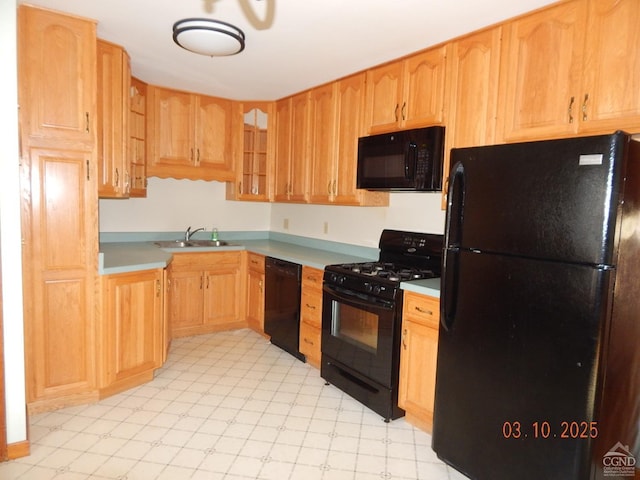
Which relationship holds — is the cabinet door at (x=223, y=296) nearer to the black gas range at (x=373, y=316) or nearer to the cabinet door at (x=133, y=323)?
the cabinet door at (x=133, y=323)

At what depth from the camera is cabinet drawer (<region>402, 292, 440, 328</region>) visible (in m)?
2.34

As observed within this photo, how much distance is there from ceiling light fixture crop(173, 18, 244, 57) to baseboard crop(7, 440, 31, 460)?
2.41 meters

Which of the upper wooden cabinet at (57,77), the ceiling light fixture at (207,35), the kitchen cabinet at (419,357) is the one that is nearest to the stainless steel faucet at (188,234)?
the upper wooden cabinet at (57,77)

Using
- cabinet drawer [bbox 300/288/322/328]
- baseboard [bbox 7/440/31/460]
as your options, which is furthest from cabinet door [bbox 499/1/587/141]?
baseboard [bbox 7/440/31/460]

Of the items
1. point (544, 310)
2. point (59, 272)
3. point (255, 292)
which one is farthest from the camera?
point (255, 292)

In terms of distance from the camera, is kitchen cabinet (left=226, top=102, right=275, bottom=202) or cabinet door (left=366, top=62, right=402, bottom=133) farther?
kitchen cabinet (left=226, top=102, right=275, bottom=202)

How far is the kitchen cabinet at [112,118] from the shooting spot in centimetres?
275


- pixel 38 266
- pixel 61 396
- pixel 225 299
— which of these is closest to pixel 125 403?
pixel 61 396

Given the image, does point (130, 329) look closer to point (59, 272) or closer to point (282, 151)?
point (59, 272)

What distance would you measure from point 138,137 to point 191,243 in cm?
118

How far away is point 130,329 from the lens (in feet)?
9.36

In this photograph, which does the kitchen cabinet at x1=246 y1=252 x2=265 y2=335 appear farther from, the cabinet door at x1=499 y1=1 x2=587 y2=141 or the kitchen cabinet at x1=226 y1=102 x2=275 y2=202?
the cabinet door at x1=499 y1=1 x2=587 y2=141

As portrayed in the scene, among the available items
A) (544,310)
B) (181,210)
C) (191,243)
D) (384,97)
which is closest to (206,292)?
(191,243)

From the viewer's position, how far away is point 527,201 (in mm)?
1726
